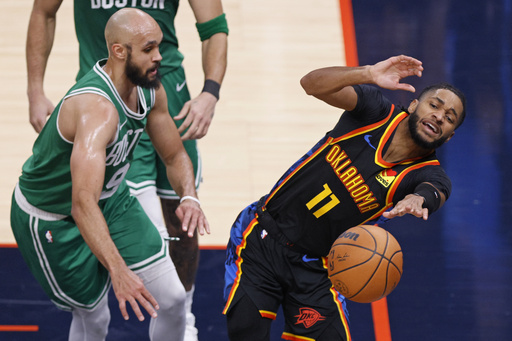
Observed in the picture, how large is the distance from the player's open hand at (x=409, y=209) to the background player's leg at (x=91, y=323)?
1.91m

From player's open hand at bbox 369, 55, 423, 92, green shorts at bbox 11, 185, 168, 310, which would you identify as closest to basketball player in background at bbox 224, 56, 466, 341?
player's open hand at bbox 369, 55, 423, 92

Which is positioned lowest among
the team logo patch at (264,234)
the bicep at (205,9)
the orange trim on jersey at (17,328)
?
the orange trim on jersey at (17,328)

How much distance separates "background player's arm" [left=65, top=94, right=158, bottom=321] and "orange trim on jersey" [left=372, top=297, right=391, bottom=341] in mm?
2113

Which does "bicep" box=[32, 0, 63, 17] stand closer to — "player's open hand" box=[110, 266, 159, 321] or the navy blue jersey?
the navy blue jersey

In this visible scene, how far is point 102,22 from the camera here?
5.46 metres

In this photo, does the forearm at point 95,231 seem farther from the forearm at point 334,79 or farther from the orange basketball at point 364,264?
the forearm at point 334,79

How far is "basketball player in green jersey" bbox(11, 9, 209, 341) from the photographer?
4195 millimetres

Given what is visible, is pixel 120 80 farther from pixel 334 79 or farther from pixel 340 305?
pixel 340 305

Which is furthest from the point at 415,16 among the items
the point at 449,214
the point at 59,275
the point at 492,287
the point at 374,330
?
the point at 59,275

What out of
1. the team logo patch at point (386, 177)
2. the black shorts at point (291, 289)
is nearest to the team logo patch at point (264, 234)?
the black shorts at point (291, 289)

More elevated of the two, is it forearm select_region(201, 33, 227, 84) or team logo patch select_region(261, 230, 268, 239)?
forearm select_region(201, 33, 227, 84)

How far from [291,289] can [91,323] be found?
1211 millimetres

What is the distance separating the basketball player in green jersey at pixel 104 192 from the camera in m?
4.20

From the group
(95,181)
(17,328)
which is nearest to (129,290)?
(95,181)
